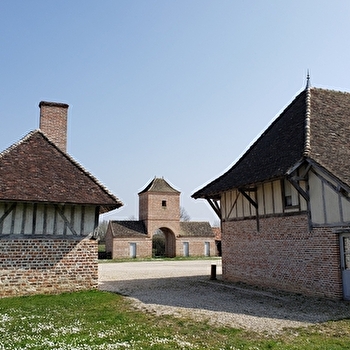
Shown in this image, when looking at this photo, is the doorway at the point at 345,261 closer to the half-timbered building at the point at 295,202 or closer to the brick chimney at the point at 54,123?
the half-timbered building at the point at 295,202

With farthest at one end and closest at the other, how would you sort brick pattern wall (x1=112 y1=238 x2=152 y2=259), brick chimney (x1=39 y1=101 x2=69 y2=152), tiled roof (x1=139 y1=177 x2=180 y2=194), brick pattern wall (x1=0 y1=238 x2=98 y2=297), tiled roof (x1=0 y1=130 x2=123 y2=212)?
tiled roof (x1=139 y1=177 x2=180 y2=194) < brick pattern wall (x1=112 y1=238 x2=152 y2=259) < brick chimney (x1=39 y1=101 x2=69 y2=152) < tiled roof (x1=0 y1=130 x2=123 y2=212) < brick pattern wall (x1=0 y1=238 x2=98 y2=297)

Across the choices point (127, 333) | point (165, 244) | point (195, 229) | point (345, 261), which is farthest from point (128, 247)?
point (127, 333)

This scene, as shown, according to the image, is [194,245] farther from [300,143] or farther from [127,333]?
[127,333]

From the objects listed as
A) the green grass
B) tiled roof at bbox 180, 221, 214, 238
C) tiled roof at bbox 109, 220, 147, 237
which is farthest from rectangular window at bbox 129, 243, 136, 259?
the green grass

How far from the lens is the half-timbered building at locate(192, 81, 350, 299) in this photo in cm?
964

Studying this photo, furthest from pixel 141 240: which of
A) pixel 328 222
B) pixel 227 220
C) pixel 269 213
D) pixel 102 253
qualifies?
pixel 328 222

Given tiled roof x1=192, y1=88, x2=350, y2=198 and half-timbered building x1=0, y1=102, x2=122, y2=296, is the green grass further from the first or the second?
tiled roof x1=192, y1=88, x2=350, y2=198

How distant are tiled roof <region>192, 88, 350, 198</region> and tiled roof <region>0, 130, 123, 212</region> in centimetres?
460

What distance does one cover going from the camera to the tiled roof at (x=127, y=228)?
3388cm

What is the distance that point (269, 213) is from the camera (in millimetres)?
12000

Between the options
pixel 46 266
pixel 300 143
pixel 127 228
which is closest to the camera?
pixel 46 266

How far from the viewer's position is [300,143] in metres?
11.1

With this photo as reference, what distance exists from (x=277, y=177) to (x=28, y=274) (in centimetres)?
735

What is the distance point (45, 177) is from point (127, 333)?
6.03 meters
